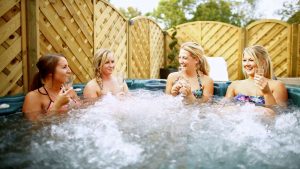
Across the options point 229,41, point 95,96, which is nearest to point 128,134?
point 95,96

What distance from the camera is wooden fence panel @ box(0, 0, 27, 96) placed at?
111 inches

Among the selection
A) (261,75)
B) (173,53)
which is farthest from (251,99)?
(173,53)

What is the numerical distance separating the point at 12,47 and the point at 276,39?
23.4ft

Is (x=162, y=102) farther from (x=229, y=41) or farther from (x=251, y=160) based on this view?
(x=229, y=41)

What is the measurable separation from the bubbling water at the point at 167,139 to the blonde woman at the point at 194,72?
1.79 feet

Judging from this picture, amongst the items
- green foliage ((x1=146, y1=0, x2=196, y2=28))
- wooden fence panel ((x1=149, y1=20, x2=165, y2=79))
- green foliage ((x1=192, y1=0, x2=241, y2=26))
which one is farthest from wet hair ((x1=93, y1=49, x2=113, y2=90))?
green foliage ((x1=192, y1=0, x2=241, y2=26))

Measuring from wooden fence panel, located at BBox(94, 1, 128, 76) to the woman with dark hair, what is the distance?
2.29 metres

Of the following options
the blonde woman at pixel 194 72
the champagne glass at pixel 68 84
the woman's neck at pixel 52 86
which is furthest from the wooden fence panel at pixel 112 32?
the champagne glass at pixel 68 84

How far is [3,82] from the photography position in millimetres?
2863

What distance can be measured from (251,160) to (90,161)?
74cm

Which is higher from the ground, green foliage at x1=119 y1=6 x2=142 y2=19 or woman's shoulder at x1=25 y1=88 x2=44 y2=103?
green foliage at x1=119 y1=6 x2=142 y2=19

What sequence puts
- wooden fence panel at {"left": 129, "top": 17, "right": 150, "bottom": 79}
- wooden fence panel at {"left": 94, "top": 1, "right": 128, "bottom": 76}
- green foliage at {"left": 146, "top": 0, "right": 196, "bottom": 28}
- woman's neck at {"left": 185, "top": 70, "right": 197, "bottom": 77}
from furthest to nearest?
1. green foliage at {"left": 146, "top": 0, "right": 196, "bottom": 28}
2. wooden fence panel at {"left": 129, "top": 17, "right": 150, "bottom": 79}
3. wooden fence panel at {"left": 94, "top": 1, "right": 128, "bottom": 76}
4. woman's neck at {"left": 185, "top": 70, "right": 197, "bottom": 77}

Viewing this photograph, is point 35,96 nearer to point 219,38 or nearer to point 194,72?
point 194,72

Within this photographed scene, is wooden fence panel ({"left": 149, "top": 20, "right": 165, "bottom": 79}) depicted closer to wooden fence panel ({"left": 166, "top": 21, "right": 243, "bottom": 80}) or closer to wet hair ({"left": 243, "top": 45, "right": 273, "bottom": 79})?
wooden fence panel ({"left": 166, "top": 21, "right": 243, "bottom": 80})
